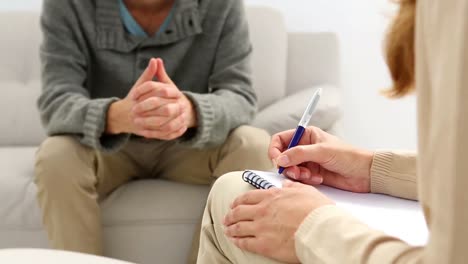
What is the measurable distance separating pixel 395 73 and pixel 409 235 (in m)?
0.22

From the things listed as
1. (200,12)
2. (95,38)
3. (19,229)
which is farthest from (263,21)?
(19,229)

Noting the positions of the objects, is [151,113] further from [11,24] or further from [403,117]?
[403,117]

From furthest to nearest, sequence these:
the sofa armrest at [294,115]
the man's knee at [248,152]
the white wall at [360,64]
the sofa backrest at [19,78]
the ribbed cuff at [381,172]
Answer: the white wall at [360,64] → the sofa backrest at [19,78] → the sofa armrest at [294,115] → the man's knee at [248,152] → the ribbed cuff at [381,172]

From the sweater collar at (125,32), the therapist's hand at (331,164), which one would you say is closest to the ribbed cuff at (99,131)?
the sweater collar at (125,32)

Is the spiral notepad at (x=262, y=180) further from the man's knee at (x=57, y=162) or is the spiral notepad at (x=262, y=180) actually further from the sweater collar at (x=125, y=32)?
the sweater collar at (x=125, y=32)

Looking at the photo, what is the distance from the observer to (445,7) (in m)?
0.51

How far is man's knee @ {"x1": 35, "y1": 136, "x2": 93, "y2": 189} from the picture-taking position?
1.59m

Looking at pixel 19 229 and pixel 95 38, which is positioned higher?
pixel 95 38

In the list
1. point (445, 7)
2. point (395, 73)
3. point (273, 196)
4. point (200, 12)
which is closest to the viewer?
point (445, 7)

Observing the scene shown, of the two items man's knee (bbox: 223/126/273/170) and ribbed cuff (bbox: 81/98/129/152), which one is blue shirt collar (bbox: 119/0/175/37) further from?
man's knee (bbox: 223/126/273/170)

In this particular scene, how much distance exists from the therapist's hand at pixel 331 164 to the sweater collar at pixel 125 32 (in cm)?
81

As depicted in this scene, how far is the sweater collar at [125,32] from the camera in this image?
1.79 metres

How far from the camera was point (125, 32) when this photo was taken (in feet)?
5.96

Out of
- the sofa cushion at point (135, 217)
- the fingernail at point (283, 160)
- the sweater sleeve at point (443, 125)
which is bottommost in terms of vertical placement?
the sofa cushion at point (135, 217)
